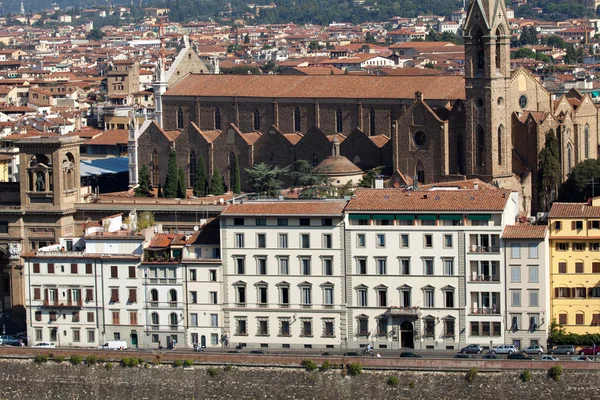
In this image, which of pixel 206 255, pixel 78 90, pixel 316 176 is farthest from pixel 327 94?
pixel 78 90

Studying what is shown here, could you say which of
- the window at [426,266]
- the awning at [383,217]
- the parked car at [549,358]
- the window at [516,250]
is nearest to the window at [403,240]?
the awning at [383,217]

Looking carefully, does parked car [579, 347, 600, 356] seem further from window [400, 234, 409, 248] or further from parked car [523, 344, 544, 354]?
window [400, 234, 409, 248]

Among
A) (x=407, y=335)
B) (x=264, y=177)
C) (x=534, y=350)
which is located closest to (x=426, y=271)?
(x=407, y=335)

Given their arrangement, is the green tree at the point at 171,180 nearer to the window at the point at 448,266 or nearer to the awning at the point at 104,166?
the awning at the point at 104,166

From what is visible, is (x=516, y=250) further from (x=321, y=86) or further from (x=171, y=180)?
(x=321, y=86)

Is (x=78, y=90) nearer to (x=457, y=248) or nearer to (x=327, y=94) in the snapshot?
(x=327, y=94)

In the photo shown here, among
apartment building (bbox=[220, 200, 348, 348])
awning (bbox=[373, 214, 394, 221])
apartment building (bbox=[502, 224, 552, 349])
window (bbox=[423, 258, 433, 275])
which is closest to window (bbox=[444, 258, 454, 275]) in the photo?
window (bbox=[423, 258, 433, 275])
